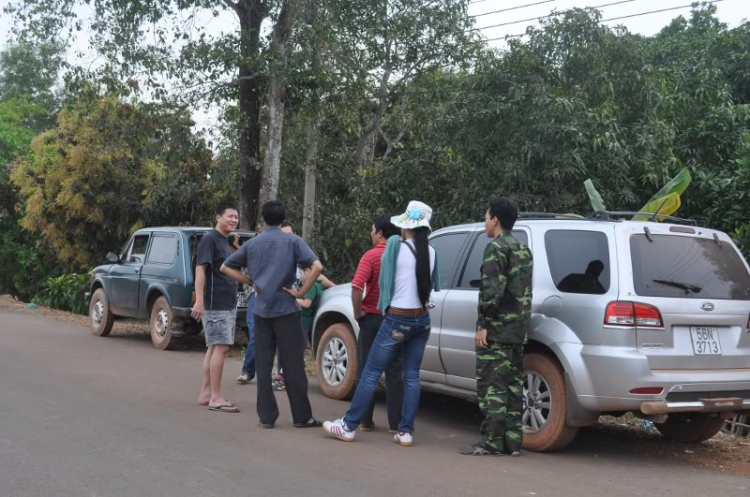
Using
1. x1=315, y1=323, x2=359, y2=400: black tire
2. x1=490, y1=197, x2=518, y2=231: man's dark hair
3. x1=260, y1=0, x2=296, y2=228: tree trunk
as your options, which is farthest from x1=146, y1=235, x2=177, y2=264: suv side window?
x1=490, y1=197, x2=518, y2=231: man's dark hair

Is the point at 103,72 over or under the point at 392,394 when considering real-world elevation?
over

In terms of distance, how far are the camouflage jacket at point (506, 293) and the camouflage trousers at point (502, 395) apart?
126mm

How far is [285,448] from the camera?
21.5 ft

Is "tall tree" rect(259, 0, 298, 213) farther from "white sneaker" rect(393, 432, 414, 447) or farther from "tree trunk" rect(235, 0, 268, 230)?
"white sneaker" rect(393, 432, 414, 447)

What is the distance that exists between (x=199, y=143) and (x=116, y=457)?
11763 mm

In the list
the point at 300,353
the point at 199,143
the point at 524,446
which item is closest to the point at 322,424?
the point at 300,353

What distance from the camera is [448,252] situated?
8031mm

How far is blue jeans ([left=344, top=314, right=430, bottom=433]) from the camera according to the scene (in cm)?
678

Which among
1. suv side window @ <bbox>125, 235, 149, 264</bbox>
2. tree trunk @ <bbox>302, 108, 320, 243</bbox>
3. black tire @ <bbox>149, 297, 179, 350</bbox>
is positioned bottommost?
black tire @ <bbox>149, 297, 179, 350</bbox>

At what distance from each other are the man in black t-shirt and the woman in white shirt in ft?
5.26

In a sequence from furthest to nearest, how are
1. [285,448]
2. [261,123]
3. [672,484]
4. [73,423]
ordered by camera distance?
[261,123], [73,423], [285,448], [672,484]

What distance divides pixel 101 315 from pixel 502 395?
976 centimetres

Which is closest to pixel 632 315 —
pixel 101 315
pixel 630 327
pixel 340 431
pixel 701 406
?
pixel 630 327

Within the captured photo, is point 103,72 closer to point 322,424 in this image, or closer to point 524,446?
point 322,424
